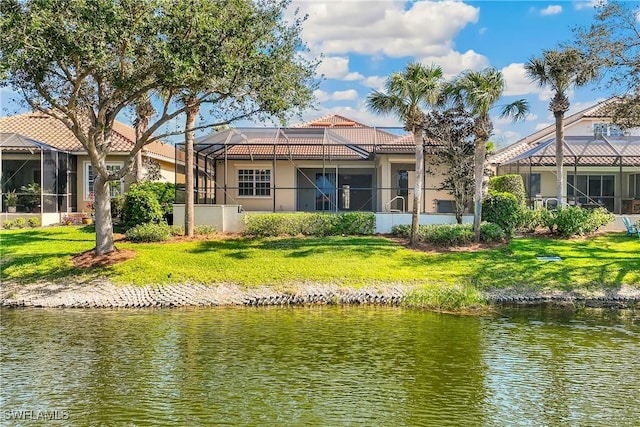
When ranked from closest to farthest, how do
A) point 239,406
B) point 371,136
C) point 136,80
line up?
point 239,406 < point 136,80 < point 371,136

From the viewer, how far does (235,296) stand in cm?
1744

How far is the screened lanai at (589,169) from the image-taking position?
92.2 ft

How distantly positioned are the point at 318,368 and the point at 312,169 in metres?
20.0

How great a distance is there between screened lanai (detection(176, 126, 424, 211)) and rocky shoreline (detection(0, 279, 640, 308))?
8535mm

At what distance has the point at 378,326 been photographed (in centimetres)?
1456

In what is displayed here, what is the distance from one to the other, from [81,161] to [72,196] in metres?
1.70

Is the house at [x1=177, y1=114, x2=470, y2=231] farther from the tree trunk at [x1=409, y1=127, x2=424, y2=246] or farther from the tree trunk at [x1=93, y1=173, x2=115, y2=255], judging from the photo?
the tree trunk at [x1=93, y1=173, x2=115, y2=255]

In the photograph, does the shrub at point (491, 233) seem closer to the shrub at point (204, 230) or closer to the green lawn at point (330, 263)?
the green lawn at point (330, 263)

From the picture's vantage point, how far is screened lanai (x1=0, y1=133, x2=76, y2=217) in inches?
1062

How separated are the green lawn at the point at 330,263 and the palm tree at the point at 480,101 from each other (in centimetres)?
266

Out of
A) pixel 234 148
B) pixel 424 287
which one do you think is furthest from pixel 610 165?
pixel 234 148

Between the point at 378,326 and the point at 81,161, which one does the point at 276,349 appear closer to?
the point at 378,326

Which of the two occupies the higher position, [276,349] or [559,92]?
[559,92]

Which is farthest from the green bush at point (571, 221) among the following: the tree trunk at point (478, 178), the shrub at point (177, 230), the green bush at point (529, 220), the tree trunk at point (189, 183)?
the shrub at point (177, 230)
